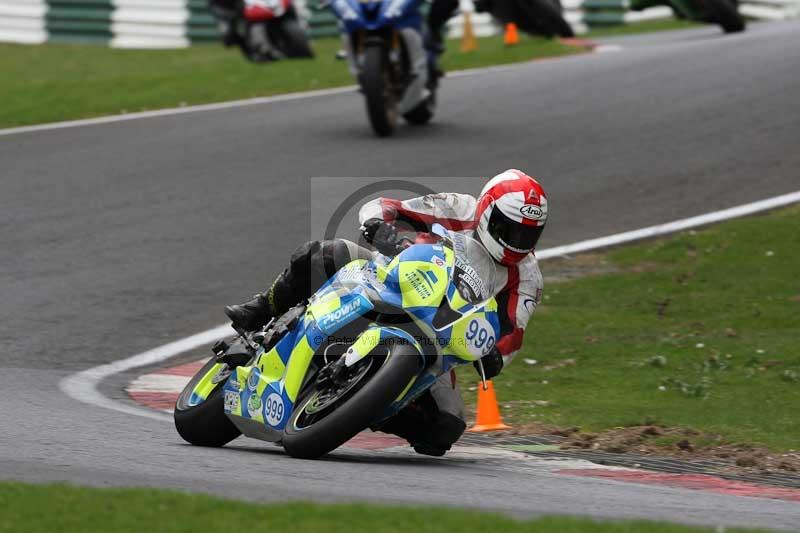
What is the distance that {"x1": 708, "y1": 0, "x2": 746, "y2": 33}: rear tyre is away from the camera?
69.2 feet

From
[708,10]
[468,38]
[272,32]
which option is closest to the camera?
[708,10]

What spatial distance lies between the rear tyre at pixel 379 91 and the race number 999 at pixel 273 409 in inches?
325

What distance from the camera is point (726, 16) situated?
2142 centimetres

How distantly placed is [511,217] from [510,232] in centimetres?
8

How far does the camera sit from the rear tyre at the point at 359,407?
602 centimetres

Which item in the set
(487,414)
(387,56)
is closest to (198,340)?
(487,414)

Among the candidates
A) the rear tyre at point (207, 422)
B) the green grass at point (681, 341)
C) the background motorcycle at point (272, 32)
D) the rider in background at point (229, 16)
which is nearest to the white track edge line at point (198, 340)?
the green grass at point (681, 341)

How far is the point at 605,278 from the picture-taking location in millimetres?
11289

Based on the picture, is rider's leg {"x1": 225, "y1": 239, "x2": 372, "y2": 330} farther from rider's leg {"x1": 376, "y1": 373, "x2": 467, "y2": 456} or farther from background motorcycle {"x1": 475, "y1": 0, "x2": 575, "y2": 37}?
background motorcycle {"x1": 475, "y1": 0, "x2": 575, "y2": 37}

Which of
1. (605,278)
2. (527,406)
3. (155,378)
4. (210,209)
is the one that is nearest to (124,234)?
(210,209)

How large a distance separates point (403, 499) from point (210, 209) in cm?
771

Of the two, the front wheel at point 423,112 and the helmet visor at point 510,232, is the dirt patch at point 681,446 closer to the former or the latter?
the helmet visor at point 510,232

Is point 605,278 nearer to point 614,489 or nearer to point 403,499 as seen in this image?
point 614,489

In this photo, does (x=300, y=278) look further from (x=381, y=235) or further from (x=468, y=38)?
(x=468, y=38)
